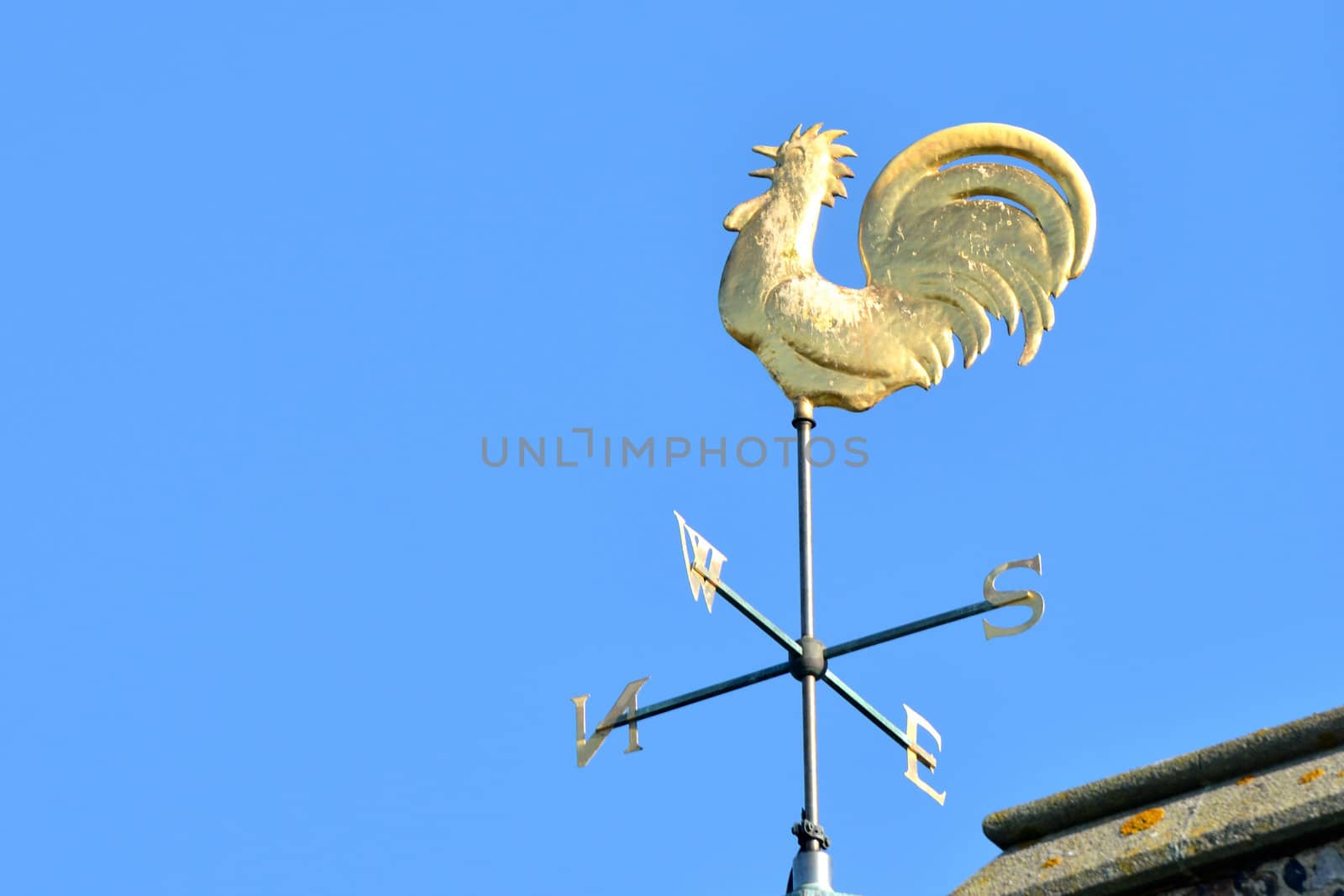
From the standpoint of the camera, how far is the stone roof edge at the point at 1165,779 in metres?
5.03

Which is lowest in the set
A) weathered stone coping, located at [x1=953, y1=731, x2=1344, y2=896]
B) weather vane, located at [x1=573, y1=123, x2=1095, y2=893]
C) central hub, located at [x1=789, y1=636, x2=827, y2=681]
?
weathered stone coping, located at [x1=953, y1=731, x2=1344, y2=896]

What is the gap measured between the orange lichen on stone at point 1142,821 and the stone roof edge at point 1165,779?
0.05 meters

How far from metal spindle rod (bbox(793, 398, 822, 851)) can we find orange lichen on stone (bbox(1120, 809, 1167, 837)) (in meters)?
1.01

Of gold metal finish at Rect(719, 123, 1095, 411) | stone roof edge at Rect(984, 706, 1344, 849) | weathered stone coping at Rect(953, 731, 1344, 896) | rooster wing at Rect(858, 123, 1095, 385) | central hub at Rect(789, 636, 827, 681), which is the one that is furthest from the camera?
rooster wing at Rect(858, 123, 1095, 385)

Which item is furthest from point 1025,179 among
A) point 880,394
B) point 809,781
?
point 809,781

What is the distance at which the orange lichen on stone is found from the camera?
16.8 feet

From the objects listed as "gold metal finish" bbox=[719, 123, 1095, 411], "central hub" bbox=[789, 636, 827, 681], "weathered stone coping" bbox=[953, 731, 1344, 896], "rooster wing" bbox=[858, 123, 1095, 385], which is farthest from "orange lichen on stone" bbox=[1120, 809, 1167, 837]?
"rooster wing" bbox=[858, 123, 1095, 385]

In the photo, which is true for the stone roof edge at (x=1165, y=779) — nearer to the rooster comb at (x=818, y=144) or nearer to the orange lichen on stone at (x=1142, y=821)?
the orange lichen on stone at (x=1142, y=821)

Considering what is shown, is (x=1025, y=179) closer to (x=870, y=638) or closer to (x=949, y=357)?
(x=949, y=357)

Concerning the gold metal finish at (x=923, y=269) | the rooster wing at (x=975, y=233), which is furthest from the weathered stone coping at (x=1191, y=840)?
the rooster wing at (x=975, y=233)

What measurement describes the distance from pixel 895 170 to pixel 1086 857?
9.09 ft

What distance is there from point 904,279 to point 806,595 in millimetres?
1223

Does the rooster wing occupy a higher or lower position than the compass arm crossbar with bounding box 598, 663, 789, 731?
higher

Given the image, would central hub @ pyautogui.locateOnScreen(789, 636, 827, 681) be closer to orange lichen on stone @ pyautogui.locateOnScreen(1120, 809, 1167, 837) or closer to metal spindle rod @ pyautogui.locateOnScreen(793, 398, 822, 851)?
metal spindle rod @ pyautogui.locateOnScreen(793, 398, 822, 851)
